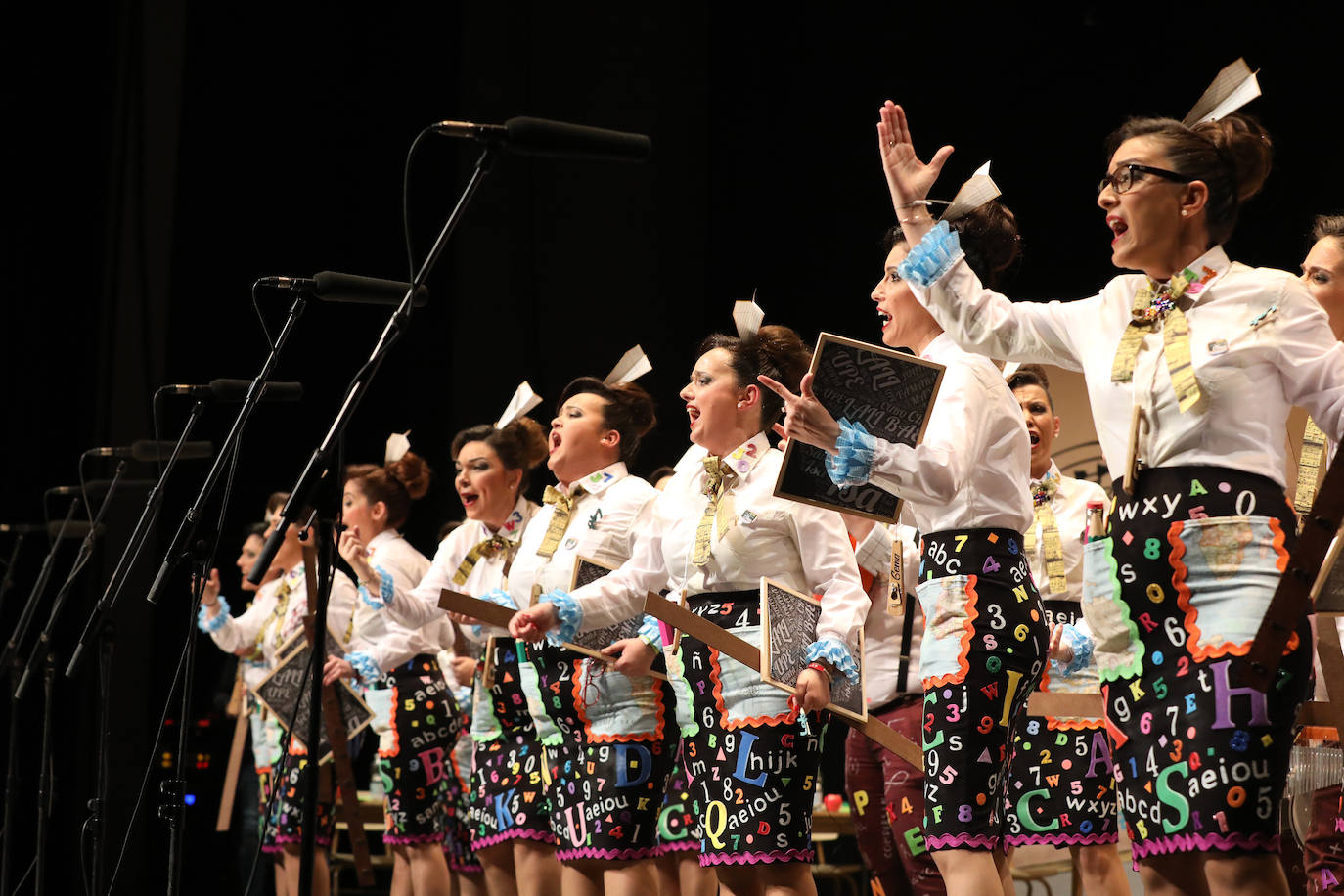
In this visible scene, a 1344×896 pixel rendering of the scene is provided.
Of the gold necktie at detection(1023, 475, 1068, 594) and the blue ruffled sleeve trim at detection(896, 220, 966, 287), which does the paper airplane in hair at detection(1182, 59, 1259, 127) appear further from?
the gold necktie at detection(1023, 475, 1068, 594)

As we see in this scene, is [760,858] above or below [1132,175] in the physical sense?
below

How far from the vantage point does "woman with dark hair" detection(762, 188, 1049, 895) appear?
7.91 feet

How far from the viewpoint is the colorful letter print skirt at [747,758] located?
3.08m

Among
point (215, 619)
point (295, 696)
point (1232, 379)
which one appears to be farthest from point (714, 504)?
point (215, 619)

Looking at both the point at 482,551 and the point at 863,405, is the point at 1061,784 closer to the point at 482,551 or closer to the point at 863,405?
the point at 863,405

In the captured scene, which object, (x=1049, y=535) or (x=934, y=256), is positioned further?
(x=1049, y=535)

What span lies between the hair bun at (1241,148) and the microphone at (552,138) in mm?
918

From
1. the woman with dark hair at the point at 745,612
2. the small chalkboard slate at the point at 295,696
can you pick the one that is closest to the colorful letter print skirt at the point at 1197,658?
A: the woman with dark hair at the point at 745,612

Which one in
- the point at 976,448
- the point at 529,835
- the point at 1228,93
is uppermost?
the point at 1228,93

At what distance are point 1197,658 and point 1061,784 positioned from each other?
64.6 inches

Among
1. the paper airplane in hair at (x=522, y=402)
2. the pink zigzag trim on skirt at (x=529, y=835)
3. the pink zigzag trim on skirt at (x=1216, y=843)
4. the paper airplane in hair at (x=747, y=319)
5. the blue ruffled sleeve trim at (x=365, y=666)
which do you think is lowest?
the pink zigzag trim on skirt at (x=529, y=835)

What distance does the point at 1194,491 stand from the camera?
2.00 meters

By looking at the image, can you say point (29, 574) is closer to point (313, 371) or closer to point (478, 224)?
point (313, 371)

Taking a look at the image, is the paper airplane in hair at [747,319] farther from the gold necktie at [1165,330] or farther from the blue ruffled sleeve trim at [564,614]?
the gold necktie at [1165,330]
